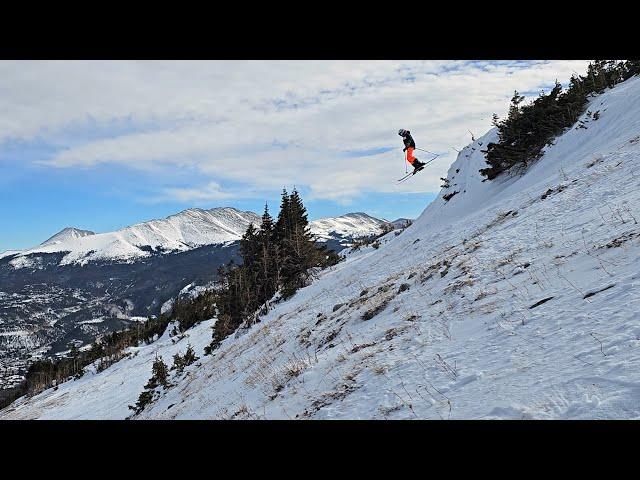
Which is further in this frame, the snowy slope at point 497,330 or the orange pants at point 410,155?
the orange pants at point 410,155

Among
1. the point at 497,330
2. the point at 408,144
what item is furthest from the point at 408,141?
the point at 497,330

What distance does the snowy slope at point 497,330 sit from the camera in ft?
15.7

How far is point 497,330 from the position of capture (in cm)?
704

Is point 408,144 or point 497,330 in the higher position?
point 408,144

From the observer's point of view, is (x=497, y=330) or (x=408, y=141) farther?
(x=408, y=141)

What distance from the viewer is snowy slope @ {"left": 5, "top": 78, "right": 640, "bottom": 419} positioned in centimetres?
480

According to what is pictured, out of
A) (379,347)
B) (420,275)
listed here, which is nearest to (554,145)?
(420,275)

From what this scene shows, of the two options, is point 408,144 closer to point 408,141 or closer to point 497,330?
point 408,141

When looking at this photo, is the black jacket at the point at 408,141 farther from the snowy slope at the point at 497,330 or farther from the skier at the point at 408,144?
the snowy slope at the point at 497,330

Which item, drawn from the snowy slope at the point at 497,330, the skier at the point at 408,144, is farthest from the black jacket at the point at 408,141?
the snowy slope at the point at 497,330

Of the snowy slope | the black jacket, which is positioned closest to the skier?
the black jacket

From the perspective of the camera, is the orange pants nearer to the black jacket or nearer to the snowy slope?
the black jacket
